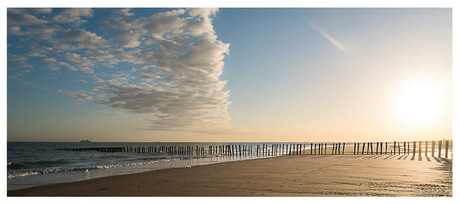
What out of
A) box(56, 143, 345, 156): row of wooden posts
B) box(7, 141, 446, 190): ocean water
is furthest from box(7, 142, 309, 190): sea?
box(56, 143, 345, 156): row of wooden posts

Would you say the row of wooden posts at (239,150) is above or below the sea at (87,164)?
below

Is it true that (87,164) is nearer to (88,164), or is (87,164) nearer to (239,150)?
(88,164)

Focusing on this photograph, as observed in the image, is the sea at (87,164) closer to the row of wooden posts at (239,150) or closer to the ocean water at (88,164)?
the ocean water at (88,164)

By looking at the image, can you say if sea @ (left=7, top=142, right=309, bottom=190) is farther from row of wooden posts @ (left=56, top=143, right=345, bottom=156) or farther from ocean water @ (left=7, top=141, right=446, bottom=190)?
row of wooden posts @ (left=56, top=143, right=345, bottom=156)

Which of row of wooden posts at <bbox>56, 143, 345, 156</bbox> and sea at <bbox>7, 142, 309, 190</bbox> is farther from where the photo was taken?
row of wooden posts at <bbox>56, 143, 345, 156</bbox>

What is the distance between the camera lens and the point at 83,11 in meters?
14.4

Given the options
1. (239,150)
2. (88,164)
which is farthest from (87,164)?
(239,150)

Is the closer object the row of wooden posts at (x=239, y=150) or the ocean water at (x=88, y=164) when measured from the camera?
the ocean water at (x=88, y=164)


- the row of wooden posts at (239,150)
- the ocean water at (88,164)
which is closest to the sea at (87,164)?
the ocean water at (88,164)
